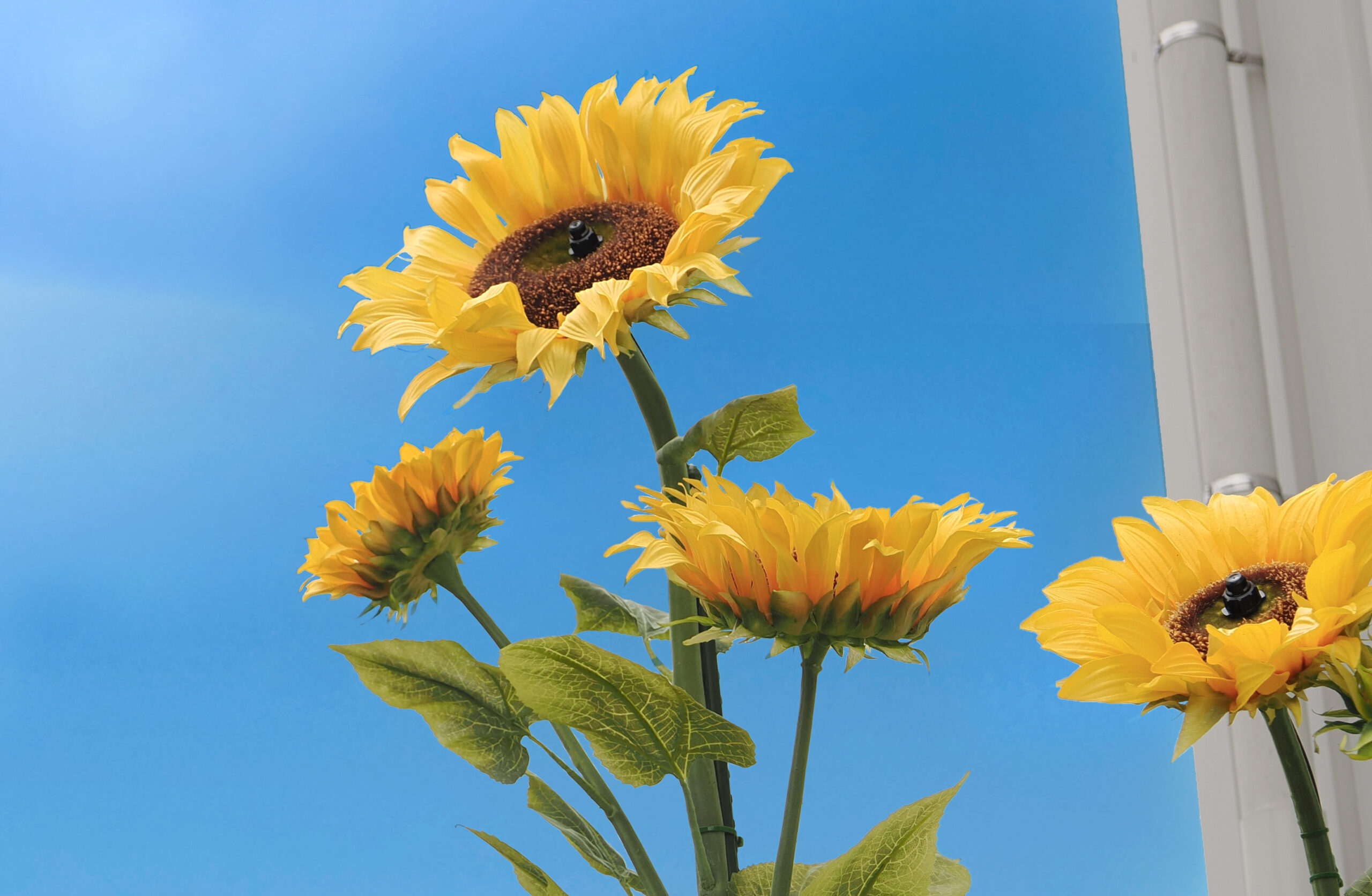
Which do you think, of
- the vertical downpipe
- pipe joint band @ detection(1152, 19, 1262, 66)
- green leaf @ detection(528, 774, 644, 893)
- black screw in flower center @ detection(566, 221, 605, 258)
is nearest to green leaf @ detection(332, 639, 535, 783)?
green leaf @ detection(528, 774, 644, 893)

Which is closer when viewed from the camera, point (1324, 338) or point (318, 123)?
point (1324, 338)

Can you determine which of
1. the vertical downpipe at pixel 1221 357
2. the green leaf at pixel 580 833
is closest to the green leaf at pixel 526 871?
the green leaf at pixel 580 833

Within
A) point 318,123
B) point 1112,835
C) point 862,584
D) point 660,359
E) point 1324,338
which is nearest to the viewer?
point 862,584

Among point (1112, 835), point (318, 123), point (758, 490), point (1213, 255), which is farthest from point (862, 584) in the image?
point (318, 123)

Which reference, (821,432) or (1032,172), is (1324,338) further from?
(1032,172)

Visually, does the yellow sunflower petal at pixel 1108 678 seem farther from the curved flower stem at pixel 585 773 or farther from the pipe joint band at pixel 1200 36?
the pipe joint band at pixel 1200 36

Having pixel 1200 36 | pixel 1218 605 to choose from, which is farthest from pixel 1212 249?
pixel 1218 605

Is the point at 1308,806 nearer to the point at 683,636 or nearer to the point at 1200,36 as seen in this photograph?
the point at 683,636
